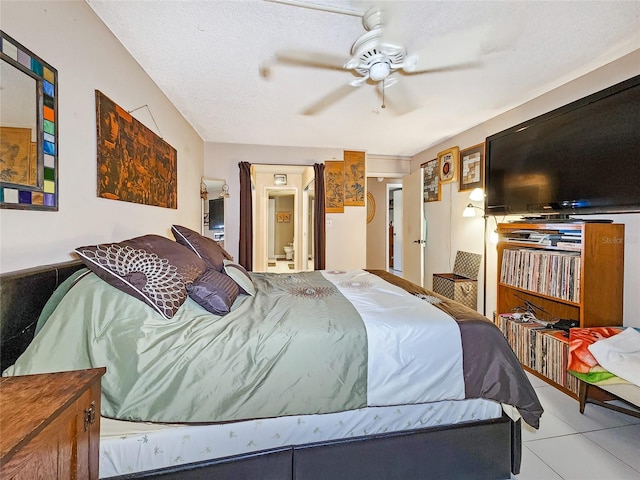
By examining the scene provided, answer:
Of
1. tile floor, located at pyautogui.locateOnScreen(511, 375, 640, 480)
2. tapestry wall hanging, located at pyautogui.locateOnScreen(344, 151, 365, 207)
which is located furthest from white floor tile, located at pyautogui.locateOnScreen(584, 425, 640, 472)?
Answer: tapestry wall hanging, located at pyautogui.locateOnScreen(344, 151, 365, 207)

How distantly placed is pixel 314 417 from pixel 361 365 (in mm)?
286

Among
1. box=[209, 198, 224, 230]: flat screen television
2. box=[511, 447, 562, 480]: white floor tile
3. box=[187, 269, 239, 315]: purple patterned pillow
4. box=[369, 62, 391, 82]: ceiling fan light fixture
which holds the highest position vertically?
box=[369, 62, 391, 82]: ceiling fan light fixture

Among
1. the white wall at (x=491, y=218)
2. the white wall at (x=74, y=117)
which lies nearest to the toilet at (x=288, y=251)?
the white wall at (x=491, y=218)

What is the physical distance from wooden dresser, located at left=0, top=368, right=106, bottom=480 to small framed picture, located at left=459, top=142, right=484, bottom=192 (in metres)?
3.77

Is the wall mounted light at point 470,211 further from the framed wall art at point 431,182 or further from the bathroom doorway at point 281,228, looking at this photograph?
the bathroom doorway at point 281,228

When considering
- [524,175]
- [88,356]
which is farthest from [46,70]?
[524,175]

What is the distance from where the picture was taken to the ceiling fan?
1673 mm

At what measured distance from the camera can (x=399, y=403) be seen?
4.25 feet

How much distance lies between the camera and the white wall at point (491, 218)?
82.2 inches

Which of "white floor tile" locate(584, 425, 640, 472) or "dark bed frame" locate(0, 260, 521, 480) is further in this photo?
"white floor tile" locate(584, 425, 640, 472)

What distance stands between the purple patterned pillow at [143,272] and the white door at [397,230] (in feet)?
21.4

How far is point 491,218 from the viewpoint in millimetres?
3332

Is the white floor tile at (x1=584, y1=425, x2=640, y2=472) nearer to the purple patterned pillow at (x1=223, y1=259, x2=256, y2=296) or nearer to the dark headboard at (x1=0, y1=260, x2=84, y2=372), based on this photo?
the purple patterned pillow at (x1=223, y1=259, x2=256, y2=296)

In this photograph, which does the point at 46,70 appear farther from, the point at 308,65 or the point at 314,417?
the point at 314,417
